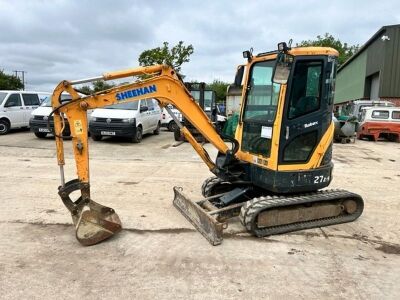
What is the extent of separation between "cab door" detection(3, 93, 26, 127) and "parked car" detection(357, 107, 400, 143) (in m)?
Answer: 15.6

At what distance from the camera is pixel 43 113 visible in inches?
569

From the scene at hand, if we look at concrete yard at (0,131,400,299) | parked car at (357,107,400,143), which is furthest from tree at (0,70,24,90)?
concrete yard at (0,131,400,299)

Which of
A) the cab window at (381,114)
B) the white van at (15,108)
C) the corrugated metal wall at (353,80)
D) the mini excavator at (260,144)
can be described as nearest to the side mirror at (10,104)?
the white van at (15,108)

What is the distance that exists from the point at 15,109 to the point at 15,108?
0.15 feet

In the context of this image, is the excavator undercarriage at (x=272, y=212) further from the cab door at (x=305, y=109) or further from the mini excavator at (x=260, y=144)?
the cab door at (x=305, y=109)

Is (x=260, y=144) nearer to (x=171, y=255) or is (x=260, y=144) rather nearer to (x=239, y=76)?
(x=239, y=76)

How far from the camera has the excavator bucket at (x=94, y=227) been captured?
15.6 ft

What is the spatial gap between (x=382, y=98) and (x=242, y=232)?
2581 centimetres

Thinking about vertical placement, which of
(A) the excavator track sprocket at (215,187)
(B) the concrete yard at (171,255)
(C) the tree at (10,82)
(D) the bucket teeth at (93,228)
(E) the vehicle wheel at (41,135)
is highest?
(C) the tree at (10,82)

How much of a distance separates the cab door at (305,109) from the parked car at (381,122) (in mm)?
14264

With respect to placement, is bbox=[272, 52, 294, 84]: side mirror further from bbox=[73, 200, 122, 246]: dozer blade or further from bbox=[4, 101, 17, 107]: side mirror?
bbox=[4, 101, 17, 107]: side mirror

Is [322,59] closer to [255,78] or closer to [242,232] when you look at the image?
[255,78]

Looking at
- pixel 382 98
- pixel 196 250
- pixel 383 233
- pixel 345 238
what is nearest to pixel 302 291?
pixel 196 250

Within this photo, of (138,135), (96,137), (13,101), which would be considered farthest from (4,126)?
(138,135)
